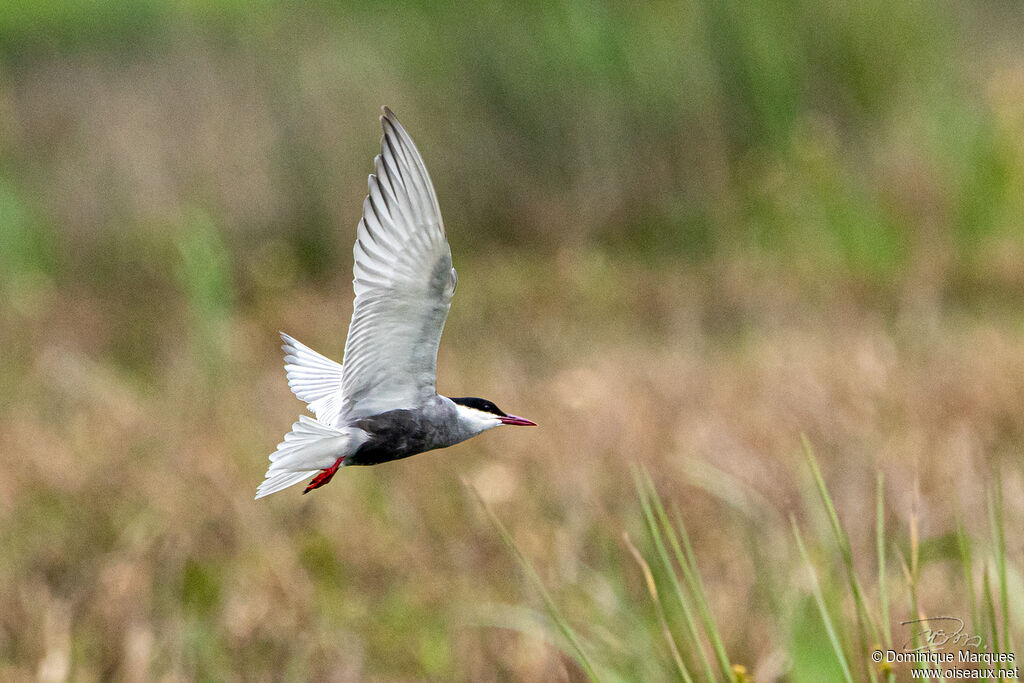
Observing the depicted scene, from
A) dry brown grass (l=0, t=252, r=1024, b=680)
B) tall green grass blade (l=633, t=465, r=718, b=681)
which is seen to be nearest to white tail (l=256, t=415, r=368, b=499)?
tall green grass blade (l=633, t=465, r=718, b=681)

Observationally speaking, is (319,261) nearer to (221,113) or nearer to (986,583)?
(986,583)

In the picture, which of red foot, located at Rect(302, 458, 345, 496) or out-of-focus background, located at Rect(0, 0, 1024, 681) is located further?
out-of-focus background, located at Rect(0, 0, 1024, 681)

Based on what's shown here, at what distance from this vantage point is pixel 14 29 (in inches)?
626

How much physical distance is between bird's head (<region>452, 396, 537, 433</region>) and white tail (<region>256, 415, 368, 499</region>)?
0.06 m

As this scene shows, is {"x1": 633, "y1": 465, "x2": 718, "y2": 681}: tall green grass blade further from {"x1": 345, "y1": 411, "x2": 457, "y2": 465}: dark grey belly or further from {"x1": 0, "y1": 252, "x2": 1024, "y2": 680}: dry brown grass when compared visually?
{"x1": 0, "y1": 252, "x2": 1024, "y2": 680}: dry brown grass

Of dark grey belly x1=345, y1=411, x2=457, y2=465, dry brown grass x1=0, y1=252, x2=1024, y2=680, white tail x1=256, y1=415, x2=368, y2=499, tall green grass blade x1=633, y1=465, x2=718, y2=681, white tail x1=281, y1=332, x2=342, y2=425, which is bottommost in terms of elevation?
dry brown grass x1=0, y1=252, x2=1024, y2=680

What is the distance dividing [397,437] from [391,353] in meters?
0.06

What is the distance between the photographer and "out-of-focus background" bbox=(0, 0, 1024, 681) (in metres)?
2.93

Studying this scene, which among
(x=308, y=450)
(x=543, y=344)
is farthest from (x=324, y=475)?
(x=543, y=344)

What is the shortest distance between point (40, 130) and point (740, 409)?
971 cm

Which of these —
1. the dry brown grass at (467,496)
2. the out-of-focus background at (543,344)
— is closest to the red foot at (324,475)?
the out-of-focus background at (543,344)

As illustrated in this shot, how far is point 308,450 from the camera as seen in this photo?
17.6 inches

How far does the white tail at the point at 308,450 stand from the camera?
428mm

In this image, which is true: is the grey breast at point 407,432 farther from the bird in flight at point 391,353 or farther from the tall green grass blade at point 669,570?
the tall green grass blade at point 669,570
